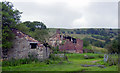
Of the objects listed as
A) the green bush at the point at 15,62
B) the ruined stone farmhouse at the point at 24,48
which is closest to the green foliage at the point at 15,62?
the green bush at the point at 15,62

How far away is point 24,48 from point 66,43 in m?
31.9

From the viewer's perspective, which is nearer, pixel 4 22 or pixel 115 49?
pixel 4 22

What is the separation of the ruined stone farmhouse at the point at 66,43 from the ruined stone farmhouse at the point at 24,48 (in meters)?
22.1

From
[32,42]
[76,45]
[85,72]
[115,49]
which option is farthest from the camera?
[76,45]

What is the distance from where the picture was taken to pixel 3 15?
2233cm

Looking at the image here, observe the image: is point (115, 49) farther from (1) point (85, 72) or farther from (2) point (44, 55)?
(1) point (85, 72)

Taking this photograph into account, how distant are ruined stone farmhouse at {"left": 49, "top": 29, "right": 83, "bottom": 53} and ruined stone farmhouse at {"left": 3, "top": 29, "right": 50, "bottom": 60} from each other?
22.1m

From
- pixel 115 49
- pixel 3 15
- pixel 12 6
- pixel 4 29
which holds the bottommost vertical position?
pixel 115 49

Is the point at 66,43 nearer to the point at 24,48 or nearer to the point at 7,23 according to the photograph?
the point at 24,48

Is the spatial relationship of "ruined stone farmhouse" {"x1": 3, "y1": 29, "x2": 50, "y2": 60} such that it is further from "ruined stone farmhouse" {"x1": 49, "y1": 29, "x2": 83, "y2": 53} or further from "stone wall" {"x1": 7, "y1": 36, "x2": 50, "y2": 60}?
"ruined stone farmhouse" {"x1": 49, "y1": 29, "x2": 83, "y2": 53}

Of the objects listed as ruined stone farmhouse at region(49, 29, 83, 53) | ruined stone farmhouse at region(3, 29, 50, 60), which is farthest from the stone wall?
ruined stone farmhouse at region(49, 29, 83, 53)

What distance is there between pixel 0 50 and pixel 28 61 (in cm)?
440

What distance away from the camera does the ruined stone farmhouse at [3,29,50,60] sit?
25.2m

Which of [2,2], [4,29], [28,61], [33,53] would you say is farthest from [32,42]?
[2,2]
